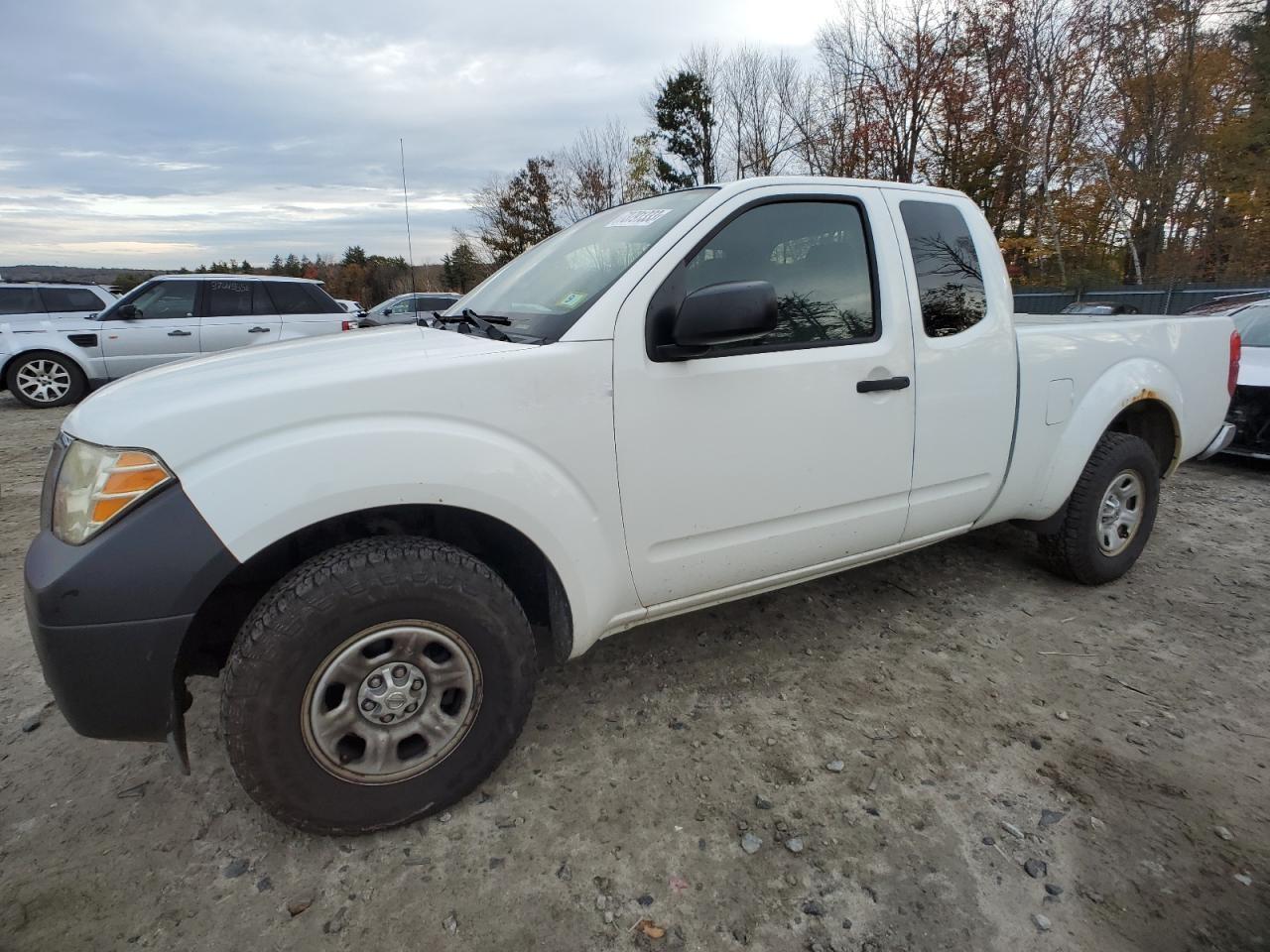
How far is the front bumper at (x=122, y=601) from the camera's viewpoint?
5.16 ft

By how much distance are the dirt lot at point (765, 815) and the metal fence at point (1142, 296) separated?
457 inches

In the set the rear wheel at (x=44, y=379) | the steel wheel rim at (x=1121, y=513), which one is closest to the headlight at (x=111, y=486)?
the steel wheel rim at (x=1121, y=513)

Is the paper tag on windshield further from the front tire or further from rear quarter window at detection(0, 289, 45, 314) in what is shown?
rear quarter window at detection(0, 289, 45, 314)

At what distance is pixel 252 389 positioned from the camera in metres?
1.73

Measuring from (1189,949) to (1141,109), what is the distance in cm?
2442

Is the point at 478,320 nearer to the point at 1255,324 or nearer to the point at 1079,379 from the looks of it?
the point at 1079,379

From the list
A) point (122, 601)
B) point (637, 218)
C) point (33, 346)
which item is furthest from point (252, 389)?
point (33, 346)

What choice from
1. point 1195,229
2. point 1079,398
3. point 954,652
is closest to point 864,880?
point 954,652

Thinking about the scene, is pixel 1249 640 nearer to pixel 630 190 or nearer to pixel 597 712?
pixel 597 712

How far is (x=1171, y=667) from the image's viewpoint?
2.79 meters

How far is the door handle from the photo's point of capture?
2447mm

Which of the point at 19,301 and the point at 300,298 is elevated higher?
the point at 19,301

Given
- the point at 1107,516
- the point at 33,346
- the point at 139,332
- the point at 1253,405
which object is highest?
the point at 139,332

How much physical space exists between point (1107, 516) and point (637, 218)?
111 inches
